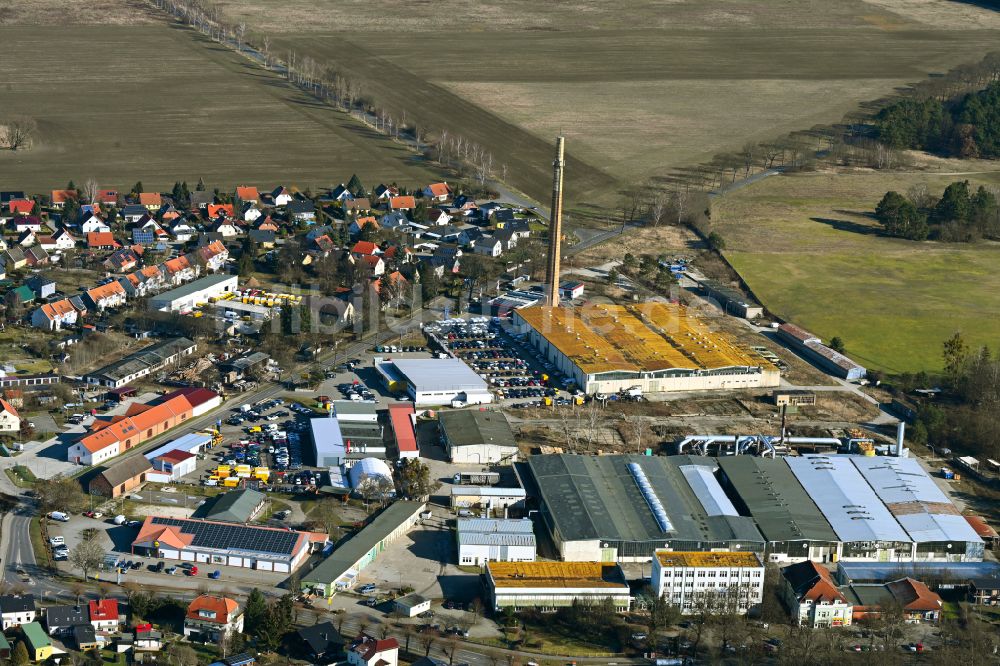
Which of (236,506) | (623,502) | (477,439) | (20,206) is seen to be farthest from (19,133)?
(623,502)

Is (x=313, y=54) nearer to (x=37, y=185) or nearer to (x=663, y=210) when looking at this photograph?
(x=37, y=185)

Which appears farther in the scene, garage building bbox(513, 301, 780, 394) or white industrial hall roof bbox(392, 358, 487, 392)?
garage building bbox(513, 301, 780, 394)

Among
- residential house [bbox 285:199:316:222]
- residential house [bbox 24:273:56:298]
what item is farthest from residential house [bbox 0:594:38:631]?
residential house [bbox 285:199:316:222]

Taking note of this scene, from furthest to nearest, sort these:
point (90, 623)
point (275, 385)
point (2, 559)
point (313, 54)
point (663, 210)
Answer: point (313, 54)
point (663, 210)
point (275, 385)
point (2, 559)
point (90, 623)

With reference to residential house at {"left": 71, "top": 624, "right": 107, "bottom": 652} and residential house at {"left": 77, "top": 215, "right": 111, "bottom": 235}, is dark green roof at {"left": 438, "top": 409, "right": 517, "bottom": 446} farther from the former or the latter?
residential house at {"left": 77, "top": 215, "right": 111, "bottom": 235}

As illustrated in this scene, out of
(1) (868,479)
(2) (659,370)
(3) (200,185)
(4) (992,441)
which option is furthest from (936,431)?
(3) (200,185)

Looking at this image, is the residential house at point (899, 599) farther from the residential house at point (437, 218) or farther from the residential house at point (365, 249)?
the residential house at point (437, 218)
